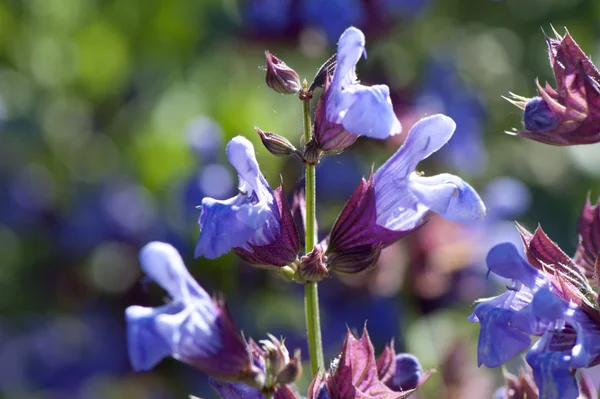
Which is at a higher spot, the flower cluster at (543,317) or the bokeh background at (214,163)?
the flower cluster at (543,317)

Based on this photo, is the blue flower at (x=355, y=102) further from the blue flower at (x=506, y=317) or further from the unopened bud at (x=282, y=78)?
the blue flower at (x=506, y=317)

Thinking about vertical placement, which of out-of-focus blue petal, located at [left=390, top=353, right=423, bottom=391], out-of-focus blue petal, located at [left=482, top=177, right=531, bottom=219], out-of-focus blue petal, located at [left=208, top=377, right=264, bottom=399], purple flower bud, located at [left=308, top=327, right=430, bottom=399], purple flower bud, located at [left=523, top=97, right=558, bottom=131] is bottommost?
out-of-focus blue petal, located at [left=482, top=177, right=531, bottom=219]

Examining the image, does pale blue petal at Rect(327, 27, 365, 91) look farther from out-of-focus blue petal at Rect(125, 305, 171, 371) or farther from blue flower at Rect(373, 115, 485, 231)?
out-of-focus blue petal at Rect(125, 305, 171, 371)

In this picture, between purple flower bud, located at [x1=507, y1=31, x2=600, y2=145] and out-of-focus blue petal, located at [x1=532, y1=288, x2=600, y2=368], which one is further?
purple flower bud, located at [x1=507, y1=31, x2=600, y2=145]

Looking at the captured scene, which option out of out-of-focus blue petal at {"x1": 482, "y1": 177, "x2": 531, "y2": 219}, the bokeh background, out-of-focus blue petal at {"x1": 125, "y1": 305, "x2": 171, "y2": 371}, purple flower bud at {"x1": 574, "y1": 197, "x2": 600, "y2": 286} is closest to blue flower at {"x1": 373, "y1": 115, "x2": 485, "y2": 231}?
purple flower bud at {"x1": 574, "y1": 197, "x2": 600, "y2": 286}

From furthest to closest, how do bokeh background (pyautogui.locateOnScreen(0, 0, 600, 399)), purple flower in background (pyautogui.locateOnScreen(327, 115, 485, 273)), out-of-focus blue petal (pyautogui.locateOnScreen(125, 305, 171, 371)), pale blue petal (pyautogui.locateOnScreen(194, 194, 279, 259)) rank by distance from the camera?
1. bokeh background (pyautogui.locateOnScreen(0, 0, 600, 399))
2. purple flower in background (pyautogui.locateOnScreen(327, 115, 485, 273))
3. pale blue petal (pyautogui.locateOnScreen(194, 194, 279, 259))
4. out-of-focus blue petal (pyautogui.locateOnScreen(125, 305, 171, 371))

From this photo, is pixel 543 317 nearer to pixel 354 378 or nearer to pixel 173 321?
pixel 354 378

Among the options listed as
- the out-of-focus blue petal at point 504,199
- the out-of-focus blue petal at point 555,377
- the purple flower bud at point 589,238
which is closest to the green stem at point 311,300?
Result: the out-of-focus blue petal at point 555,377

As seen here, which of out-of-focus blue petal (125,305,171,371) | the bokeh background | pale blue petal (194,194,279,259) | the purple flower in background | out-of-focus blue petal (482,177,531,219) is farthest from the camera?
the bokeh background
